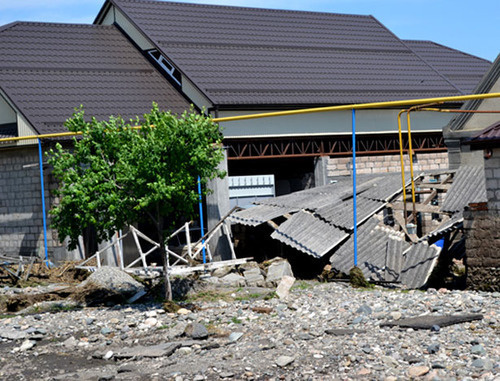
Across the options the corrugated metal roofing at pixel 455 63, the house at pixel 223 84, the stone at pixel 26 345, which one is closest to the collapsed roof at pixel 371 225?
the house at pixel 223 84

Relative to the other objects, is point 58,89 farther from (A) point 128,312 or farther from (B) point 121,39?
(A) point 128,312

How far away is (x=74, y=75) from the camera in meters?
22.8

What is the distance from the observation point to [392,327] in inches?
412

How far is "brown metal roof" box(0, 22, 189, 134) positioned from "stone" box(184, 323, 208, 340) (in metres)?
10.3

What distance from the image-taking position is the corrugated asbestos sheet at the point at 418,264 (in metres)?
14.2

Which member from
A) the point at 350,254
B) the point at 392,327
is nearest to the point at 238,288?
the point at 350,254

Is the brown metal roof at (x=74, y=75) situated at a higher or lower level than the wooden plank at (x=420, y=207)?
higher

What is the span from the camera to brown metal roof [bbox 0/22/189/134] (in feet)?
69.2

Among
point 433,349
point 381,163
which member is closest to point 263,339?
point 433,349

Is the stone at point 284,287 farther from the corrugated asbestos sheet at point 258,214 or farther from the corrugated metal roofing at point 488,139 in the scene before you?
the corrugated metal roofing at point 488,139

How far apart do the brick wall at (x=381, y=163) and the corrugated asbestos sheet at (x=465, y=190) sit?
5.76m

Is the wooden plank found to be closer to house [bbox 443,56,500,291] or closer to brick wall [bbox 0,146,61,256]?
house [bbox 443,56,500,291]

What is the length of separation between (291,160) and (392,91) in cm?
414

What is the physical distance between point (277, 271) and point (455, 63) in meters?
17.9
